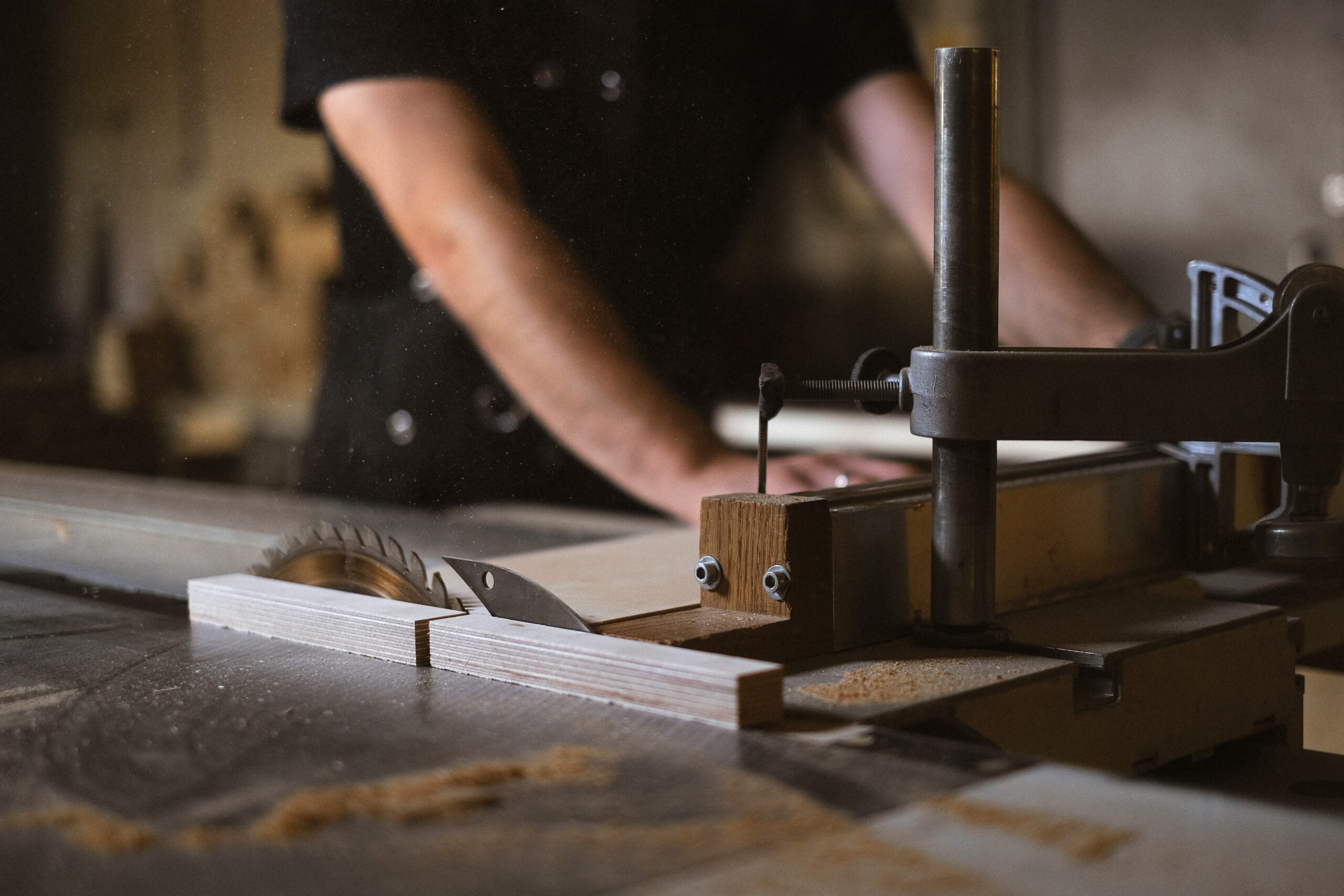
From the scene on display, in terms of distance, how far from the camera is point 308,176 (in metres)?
4.18

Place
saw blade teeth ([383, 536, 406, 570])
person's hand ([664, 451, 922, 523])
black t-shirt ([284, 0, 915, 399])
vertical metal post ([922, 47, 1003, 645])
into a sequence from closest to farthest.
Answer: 1. vertical metal post ([922, 47, 1003, 645])
2. saw blade teeth ([383, 536, 406, 570])
3. black t-shirt ([284, 0, 915, 399])
4. person's hand ([664, 451, 922, 523])

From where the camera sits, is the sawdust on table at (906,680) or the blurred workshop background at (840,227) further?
the blurred workshop background at (840,227)

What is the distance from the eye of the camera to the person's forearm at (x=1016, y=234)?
1334mm

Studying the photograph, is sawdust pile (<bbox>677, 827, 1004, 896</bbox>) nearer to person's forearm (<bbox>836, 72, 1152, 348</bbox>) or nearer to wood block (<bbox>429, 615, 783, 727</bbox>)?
wood block (<bbox>429, 615, 783, 727</bbox>)

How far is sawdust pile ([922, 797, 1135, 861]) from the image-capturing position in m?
0.50

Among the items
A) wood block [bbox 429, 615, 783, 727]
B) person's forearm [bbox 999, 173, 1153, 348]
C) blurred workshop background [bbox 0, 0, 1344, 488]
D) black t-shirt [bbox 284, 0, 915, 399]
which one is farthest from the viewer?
blurred workshop background [bbox 0, 0, 1344, 488]

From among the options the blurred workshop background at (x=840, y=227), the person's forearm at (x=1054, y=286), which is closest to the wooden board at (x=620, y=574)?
the person's forearm at (x=1054, y=286)

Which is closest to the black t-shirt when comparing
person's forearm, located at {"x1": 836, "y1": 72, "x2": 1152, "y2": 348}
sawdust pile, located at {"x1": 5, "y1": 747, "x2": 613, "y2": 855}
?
person's forearm, located at {"x1": 836, "y1": 72, "x2": 1152, "y2": 348}

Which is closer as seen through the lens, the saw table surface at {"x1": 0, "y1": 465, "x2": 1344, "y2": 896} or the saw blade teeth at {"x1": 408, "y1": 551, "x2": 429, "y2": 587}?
the saw table surface at {"x1": 0, "y1": 465, "x2": 1344, "y2": 896}

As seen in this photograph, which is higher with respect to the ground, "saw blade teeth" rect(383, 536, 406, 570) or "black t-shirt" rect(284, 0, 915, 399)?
"black t-shirt" rect(284, 0, 915, 399)

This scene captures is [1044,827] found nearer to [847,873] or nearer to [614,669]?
[847,873]

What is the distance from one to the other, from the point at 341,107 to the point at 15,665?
26.4 inches

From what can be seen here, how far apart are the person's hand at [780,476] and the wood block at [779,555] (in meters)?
0.24

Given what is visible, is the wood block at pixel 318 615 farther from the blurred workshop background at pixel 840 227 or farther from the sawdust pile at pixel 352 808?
the blurred workshop background at pixel 840 227
